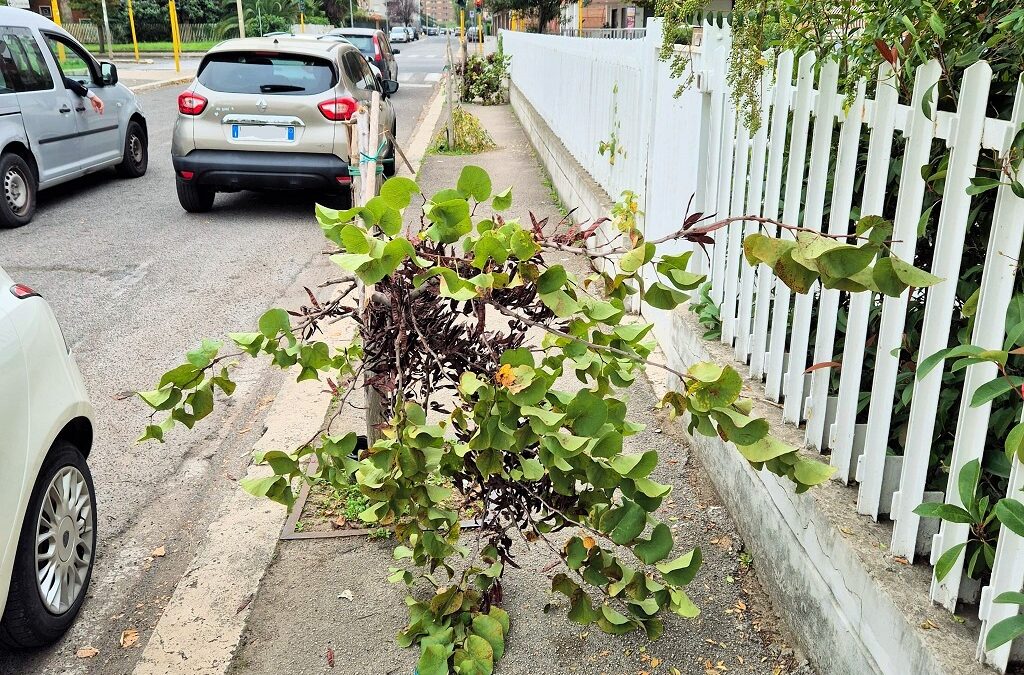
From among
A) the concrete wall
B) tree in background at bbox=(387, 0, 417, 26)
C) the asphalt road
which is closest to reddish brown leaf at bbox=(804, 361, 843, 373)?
the concrete wall

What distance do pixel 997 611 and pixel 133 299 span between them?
21.1 ft

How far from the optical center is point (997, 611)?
211 cm

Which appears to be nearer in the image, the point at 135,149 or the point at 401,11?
the point at 135,149

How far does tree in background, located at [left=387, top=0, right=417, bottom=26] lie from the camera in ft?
565

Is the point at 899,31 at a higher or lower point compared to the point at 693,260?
higher

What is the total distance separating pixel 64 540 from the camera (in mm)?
3244

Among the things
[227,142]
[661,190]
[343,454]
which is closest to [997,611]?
[343,454]

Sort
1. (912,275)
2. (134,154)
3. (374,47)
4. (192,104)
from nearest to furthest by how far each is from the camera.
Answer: (912,275)
(192,104)
(134,154)
(374,47)

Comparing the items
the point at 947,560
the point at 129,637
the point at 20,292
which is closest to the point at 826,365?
the point at 947,560

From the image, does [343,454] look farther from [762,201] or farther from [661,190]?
[661,190]

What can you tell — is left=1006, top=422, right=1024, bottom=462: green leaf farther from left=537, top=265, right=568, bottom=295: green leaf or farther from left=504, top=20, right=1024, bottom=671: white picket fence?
left=537, top=265, right=568, bottom=295: green leaf

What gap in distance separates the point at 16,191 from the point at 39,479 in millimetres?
7506

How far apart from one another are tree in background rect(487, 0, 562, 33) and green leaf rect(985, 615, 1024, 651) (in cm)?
5687

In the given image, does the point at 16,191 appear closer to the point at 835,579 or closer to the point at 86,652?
the point at 86,652
